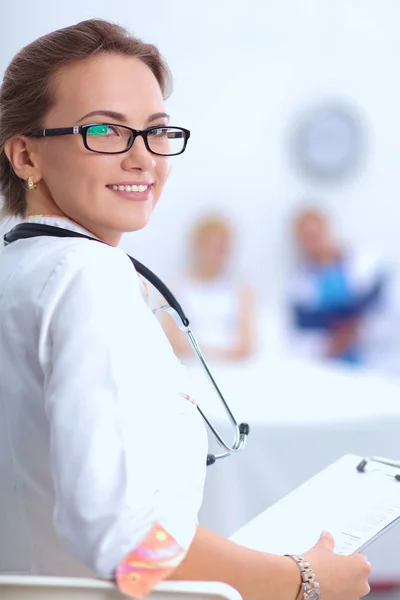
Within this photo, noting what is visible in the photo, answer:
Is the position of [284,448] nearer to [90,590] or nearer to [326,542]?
[326,542]

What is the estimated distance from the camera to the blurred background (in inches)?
167

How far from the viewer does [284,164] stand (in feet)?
16.0

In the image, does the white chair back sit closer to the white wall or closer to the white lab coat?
the white lab coat

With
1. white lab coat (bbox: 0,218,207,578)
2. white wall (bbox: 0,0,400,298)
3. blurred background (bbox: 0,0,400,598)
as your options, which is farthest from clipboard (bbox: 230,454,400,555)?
white wall (bbox: 0,0,400,298)

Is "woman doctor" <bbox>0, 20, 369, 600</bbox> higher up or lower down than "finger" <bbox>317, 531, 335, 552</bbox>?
higher up

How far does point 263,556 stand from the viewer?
0.85 m

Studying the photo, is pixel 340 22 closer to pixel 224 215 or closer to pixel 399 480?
pixel 224 215

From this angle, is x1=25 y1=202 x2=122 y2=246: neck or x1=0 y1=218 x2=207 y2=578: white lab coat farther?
→ x1=25 y1=202 x2=122 y2=246: neck

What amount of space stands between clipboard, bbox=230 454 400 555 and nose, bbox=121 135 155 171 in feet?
1.69

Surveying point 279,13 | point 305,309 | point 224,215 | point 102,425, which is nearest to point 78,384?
point 102,425

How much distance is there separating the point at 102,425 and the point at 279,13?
444 cm

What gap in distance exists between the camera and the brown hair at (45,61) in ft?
3.21

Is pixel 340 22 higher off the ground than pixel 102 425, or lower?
higher

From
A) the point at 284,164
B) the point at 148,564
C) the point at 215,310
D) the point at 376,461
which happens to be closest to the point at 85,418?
the point at 148,564
